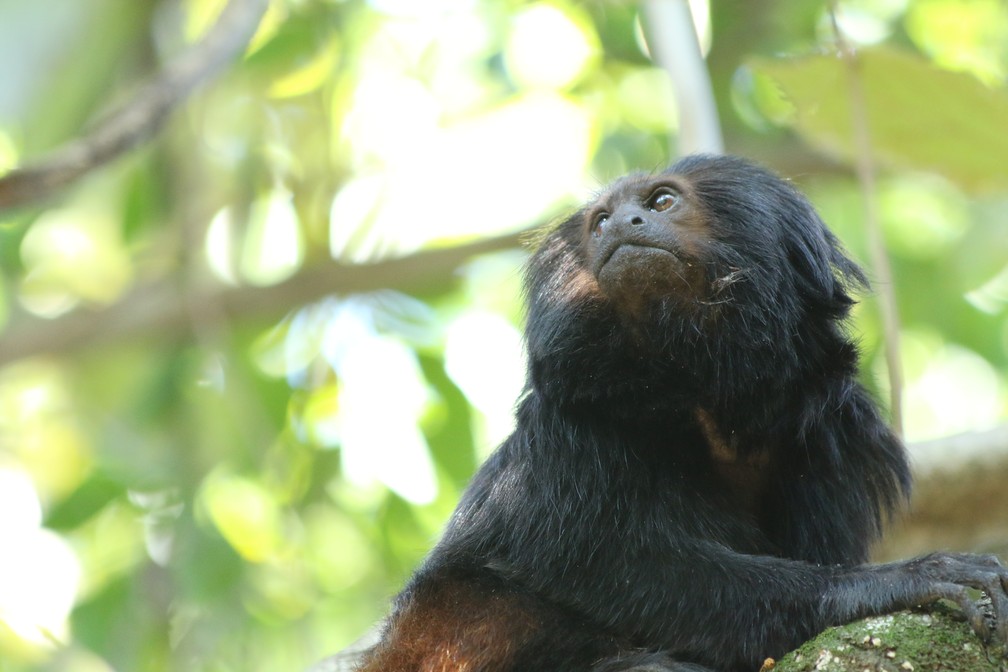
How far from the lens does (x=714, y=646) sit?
292cm

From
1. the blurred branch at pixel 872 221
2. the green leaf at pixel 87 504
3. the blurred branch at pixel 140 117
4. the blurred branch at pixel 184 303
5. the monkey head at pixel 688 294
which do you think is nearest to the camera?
the monkey head at pixel 688 294

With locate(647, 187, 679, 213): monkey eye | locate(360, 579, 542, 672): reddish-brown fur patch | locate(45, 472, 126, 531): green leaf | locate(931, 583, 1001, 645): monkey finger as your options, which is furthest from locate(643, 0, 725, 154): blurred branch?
locate(45, 472, 126, 531): green leaf

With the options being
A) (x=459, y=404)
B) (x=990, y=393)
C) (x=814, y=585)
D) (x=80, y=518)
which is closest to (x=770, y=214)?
(x=814, y=585)

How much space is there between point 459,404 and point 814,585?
12.2 feet

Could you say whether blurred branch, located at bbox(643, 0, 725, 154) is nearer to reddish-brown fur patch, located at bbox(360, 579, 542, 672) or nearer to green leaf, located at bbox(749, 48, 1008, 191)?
green leaf, located at bbox(749, 48, 1008, 191)

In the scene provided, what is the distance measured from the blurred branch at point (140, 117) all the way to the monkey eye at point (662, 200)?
1.62 m

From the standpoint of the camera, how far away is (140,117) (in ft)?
12.7

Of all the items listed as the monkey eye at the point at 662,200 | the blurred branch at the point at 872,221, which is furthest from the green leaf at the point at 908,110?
the monkey eye at the point at 662,200

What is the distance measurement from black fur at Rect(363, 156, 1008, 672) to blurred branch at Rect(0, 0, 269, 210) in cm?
143

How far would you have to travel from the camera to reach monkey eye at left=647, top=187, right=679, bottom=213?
11.6 feet

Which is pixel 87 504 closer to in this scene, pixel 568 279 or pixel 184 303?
pixel 184 303

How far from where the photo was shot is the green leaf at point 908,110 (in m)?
3.89

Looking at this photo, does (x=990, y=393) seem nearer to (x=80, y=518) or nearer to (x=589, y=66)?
(x=589, y=66)

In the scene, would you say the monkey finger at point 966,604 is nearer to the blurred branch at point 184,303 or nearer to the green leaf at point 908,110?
the green leaf at point 908,110
